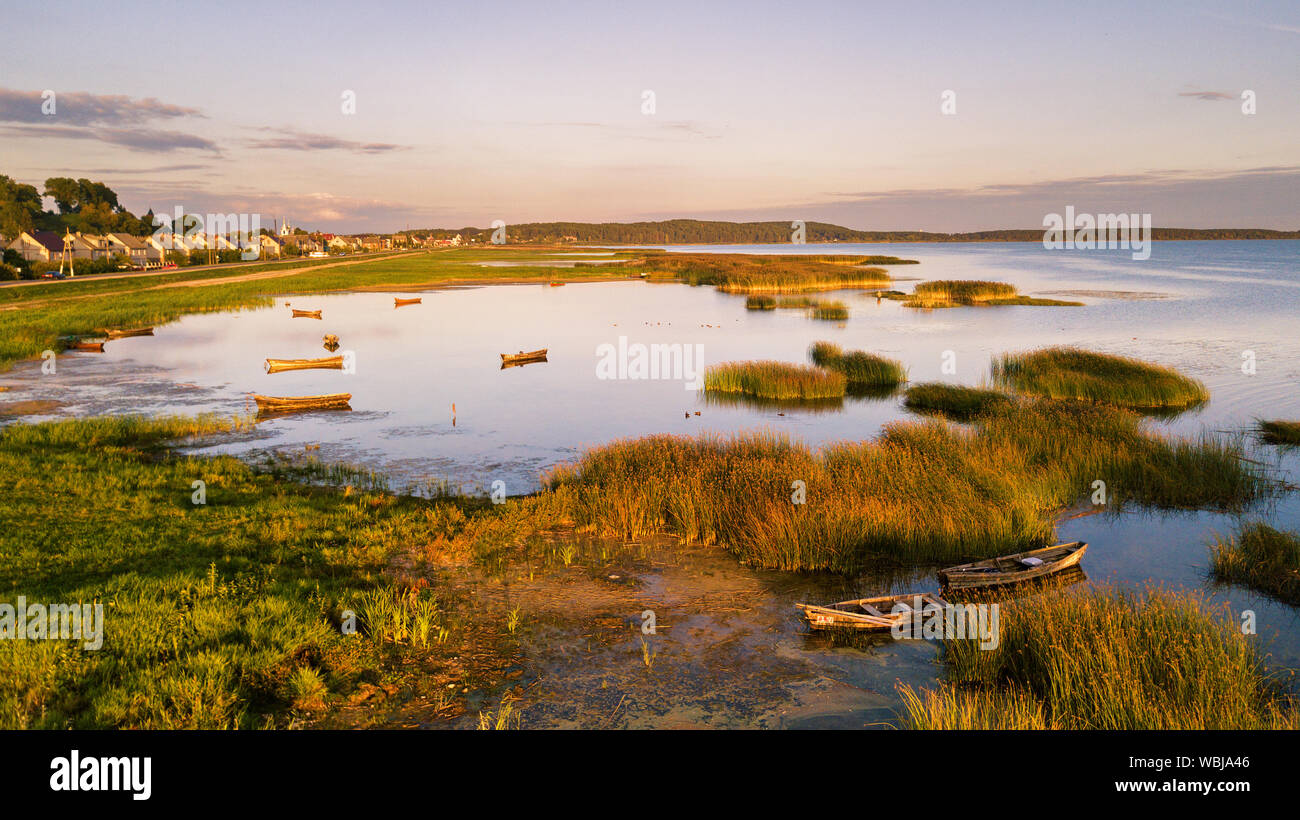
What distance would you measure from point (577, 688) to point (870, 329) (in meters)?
53.2

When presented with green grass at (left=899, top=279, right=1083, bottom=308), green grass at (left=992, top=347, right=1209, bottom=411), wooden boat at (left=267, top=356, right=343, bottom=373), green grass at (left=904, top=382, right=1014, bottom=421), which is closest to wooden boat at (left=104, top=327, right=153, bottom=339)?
wooden boat at (left=267, top=356, right=343, bottom=373)

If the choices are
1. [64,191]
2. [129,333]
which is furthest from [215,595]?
[64,191]

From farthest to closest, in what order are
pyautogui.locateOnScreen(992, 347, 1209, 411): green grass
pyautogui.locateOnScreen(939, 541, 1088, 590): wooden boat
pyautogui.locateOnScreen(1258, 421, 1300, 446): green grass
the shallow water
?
pyautogui.locateOnScreen(992, 347, 1209, 411): green grass, pyautogui.locateOnScreen(1258, 421, 1300, 446): green grass, the shallow water, pyautogui.locateOnScreen(939, 541, 1088, 590): wooden boat

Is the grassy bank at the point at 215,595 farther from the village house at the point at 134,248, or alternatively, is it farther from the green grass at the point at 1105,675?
the village house at the point at 134,248

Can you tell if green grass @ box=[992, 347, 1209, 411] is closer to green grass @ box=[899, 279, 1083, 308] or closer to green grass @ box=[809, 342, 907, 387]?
green grass @ box=[809, 342, 907, 387]

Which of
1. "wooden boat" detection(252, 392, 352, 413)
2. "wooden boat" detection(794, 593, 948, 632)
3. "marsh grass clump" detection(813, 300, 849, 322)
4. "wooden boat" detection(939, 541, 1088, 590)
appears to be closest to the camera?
"wooden boat" detection(794, 593, 948, 632)

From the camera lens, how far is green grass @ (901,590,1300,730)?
9.54 metres

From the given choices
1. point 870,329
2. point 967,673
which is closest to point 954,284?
point 870,329

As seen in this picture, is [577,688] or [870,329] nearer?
[577,688]

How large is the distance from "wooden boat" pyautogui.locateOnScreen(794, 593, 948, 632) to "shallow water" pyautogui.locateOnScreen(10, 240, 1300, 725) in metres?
0.53

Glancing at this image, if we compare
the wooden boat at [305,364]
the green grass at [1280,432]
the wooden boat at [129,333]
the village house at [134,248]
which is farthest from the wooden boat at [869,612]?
the village house at [134,248]

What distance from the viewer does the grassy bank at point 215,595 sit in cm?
970
